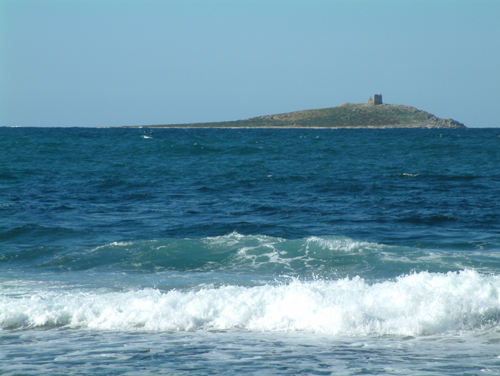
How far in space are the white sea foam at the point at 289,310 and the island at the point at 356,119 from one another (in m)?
147

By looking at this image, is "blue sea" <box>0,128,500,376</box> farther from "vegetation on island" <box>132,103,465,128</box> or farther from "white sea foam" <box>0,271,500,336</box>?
"vegetation on island" <box>132,103,465,128</box>

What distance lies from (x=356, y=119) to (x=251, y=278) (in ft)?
518

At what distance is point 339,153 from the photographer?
36156 mm

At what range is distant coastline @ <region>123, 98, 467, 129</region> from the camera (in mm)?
156500

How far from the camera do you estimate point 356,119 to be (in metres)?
161

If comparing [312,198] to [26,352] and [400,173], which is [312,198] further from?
[26,352]

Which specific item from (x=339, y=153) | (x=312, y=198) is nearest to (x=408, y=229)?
(x=312, y=198)

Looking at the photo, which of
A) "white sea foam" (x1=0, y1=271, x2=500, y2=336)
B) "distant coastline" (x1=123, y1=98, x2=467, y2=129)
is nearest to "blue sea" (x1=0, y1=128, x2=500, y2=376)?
"white sea foam" (x1=0, y1=271, x2=500, y2=336)

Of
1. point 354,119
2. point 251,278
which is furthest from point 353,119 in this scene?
point 251,278

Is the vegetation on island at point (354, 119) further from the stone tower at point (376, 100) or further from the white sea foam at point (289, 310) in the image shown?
the white sea foam at point (289, 310)

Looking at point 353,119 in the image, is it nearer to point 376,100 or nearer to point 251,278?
point 376,100

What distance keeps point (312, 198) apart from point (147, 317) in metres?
10.9

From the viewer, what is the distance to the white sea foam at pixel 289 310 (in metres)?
6.43

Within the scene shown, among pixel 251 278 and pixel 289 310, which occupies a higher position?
pixel 289 310
